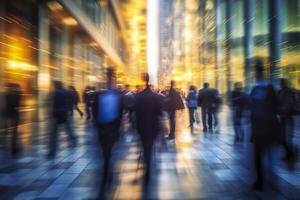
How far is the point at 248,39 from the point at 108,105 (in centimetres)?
3006

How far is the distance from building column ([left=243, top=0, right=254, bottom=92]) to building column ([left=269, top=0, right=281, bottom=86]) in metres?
5.38

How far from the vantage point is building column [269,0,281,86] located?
2808cm

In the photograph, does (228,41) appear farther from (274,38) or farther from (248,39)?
(274,38)

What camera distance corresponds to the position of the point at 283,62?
90.3ft

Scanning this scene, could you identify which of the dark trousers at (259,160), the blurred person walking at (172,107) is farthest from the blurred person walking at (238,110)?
the dark trousers at (259,160)

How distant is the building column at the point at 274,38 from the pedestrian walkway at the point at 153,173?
1618cm

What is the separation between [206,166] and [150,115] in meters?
2.00

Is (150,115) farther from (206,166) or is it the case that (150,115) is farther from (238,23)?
(238,23)

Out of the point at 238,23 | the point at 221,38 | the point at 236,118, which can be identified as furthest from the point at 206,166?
the point at 221,38

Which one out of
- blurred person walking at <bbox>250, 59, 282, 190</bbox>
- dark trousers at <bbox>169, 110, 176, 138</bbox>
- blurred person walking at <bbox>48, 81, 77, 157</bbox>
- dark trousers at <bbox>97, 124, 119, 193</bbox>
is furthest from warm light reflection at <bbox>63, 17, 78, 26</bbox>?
blurred person walking at <bbox>250, 59, 282, 190</bbox>

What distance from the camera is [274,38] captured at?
1142 inches

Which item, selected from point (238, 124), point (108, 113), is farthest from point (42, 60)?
point (108, 113)

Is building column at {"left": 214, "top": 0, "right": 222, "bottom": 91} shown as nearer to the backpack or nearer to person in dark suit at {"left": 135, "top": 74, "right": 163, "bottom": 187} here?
person in dark suit at {"left": 135, "top": 74, "right": 163, "bottom": 187}

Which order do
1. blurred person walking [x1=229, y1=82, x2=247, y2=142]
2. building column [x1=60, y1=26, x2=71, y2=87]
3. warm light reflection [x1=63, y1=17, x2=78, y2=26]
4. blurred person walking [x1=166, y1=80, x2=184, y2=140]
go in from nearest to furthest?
blurred person walking [x1=229, y1=82, x2=247, y2=142] → blurred person walking [x1=166, y1=80, x2=184, y2=140] → warm light reflection [x1=63, y1=17, x2=78, y2=26] → building column [x1=60, y1=26, x2=71, y2=87]
